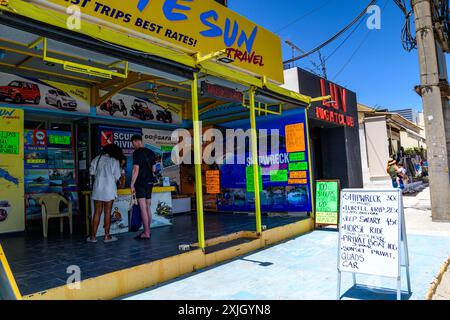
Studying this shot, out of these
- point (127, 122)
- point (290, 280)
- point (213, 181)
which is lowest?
point (290, 280)

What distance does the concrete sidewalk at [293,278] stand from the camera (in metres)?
3.85

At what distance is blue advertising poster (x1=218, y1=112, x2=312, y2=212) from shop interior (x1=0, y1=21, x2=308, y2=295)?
31 centimetres

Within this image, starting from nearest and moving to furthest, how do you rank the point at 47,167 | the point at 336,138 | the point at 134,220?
the point at 134,220 < the point at 47,167 < the point at 336,138

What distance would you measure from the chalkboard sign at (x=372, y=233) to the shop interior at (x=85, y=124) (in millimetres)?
2326

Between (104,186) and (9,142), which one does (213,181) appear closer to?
(104,186)

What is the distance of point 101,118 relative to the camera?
7.71 m

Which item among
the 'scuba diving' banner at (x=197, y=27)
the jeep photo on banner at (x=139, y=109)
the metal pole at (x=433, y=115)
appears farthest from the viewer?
the metal pole at (x=433, y=115)

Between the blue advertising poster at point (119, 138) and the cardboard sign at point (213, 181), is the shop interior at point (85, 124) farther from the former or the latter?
the cardboard sign at point (213, 181)

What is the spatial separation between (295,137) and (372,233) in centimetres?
473

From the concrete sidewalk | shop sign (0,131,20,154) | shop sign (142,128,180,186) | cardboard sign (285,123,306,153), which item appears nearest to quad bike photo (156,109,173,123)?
shop sign (142,128,180,186)

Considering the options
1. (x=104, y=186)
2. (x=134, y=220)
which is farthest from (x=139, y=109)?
(x=104, y=186)

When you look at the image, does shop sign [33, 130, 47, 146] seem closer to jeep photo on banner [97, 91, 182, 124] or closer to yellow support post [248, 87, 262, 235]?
jeep photo on banner [97, 91, 182, 124]

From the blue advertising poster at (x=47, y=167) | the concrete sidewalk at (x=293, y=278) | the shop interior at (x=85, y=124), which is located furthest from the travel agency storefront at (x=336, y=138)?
the blue advertising poster at (x=47, y=167)

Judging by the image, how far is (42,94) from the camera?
6.67m
